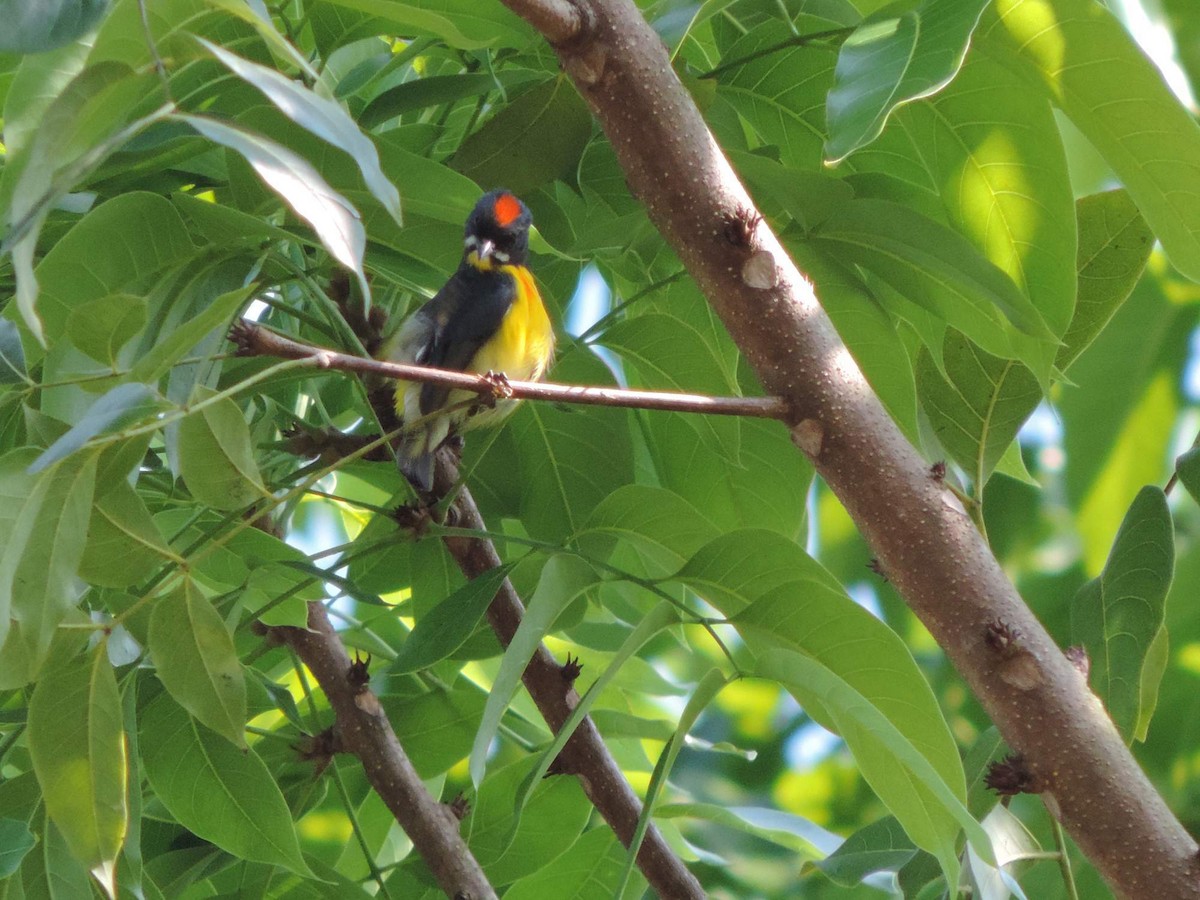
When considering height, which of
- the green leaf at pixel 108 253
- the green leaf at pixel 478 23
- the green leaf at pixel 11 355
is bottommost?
the green leaf at pixel 11 355

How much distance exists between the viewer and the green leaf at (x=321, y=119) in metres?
0.65

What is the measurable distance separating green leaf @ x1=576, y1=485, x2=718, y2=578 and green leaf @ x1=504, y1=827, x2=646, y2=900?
401 millimetres

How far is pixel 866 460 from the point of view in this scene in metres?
1.09

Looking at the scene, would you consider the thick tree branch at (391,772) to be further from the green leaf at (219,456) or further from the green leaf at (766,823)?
the green leaf at (219,456)

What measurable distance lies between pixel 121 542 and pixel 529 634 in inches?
12.7

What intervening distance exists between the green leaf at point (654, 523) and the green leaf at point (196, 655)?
38cm

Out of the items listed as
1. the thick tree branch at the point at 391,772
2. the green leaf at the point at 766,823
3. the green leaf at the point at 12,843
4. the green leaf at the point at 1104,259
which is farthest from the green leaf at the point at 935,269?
the green leaf at the point at 12,843

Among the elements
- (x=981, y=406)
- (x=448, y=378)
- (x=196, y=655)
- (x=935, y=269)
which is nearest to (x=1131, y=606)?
(x=981, y=406)

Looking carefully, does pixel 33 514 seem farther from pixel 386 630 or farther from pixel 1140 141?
pixel 386 630

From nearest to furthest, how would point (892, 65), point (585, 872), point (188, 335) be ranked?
point (188, 335) < point (892, 65) < point (585, 872)

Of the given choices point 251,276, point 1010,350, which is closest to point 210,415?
point 251,276

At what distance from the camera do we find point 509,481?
149 centimetres

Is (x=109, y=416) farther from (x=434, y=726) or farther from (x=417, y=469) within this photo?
(x=434, y=726)

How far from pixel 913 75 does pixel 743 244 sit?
0.79ft
